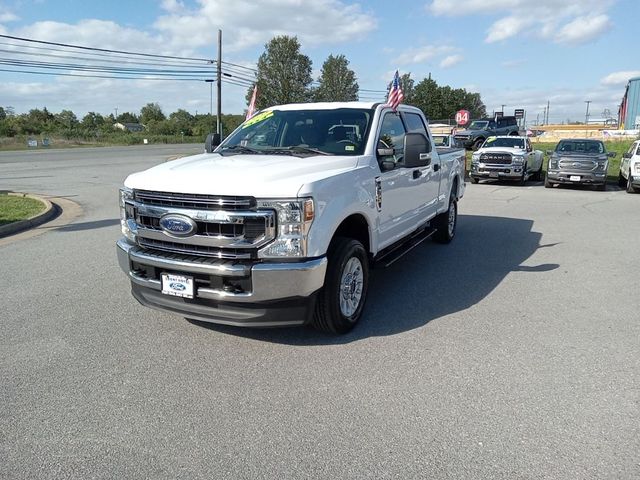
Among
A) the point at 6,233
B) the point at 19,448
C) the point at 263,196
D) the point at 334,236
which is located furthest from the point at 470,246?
the point at 6,233

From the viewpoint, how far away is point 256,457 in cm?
276

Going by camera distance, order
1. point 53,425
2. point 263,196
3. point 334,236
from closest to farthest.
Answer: point 53,425 < point 263,196 < point 334,236

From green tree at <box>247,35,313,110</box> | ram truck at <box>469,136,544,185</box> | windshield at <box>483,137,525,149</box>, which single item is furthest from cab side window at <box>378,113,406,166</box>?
green tree at <box>247,35,313,110</box>

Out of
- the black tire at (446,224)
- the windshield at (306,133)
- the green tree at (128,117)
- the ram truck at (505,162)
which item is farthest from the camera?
the green tree at (128,117)

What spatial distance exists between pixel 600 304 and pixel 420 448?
133 inches

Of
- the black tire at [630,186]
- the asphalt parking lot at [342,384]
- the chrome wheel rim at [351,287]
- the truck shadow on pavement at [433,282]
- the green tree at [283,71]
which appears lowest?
the asphalt parking lot at [342,384]

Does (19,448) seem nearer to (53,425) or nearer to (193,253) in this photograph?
(53,425)

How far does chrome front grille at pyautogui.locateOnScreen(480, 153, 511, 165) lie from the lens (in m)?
17.9

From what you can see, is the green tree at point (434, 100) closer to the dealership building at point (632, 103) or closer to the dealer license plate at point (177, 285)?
the dealership building at point (632, 103)

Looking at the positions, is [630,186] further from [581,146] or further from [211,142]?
[211,142]

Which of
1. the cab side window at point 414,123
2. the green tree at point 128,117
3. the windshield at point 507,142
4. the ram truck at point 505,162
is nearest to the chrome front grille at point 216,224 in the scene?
the cab side window at point 414,123

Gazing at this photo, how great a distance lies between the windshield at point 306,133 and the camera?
16.1ft

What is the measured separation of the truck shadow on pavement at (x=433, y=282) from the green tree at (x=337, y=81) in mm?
77360

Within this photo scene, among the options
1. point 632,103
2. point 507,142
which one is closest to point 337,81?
point 632,103
